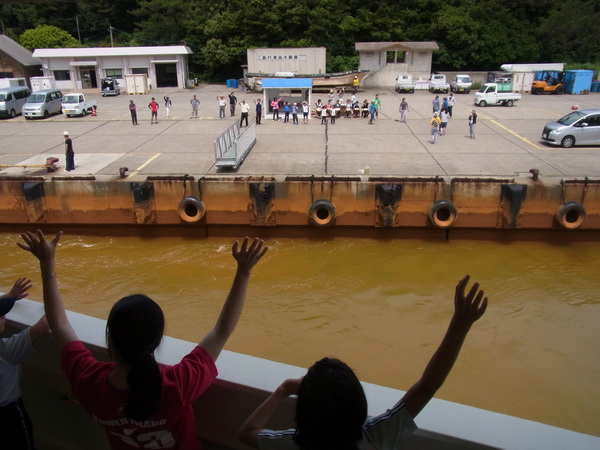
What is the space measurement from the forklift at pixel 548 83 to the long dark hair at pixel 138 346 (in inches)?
1581

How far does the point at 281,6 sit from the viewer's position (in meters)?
44.8

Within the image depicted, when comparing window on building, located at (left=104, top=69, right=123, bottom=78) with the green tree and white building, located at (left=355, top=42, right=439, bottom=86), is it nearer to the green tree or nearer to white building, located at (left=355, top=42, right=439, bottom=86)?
the green tree

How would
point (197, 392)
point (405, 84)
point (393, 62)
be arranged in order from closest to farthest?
point (197, 392) → point (405, 84) → point (393, 62)

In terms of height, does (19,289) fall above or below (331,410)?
below

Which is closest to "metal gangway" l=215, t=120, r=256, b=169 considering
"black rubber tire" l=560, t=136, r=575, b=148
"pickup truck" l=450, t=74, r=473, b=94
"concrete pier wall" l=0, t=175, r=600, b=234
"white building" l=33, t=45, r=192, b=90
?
"concrete pier wall" l=0, t=175, r=600, b=234

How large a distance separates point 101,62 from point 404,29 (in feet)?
89.5

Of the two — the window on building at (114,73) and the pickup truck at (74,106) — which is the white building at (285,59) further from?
the pickup truck at (74,106)

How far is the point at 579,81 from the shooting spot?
3572cm

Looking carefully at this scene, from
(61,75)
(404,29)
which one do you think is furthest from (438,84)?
(61,75)

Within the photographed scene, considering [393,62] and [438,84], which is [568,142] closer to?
[438,84]

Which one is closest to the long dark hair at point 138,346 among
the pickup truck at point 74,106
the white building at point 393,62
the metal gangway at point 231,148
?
the metal gangway at point 231,148

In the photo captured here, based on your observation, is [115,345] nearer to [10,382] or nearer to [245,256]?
[245,256]

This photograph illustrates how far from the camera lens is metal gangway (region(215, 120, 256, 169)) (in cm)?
1487

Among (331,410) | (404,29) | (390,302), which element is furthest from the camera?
(404,29)
